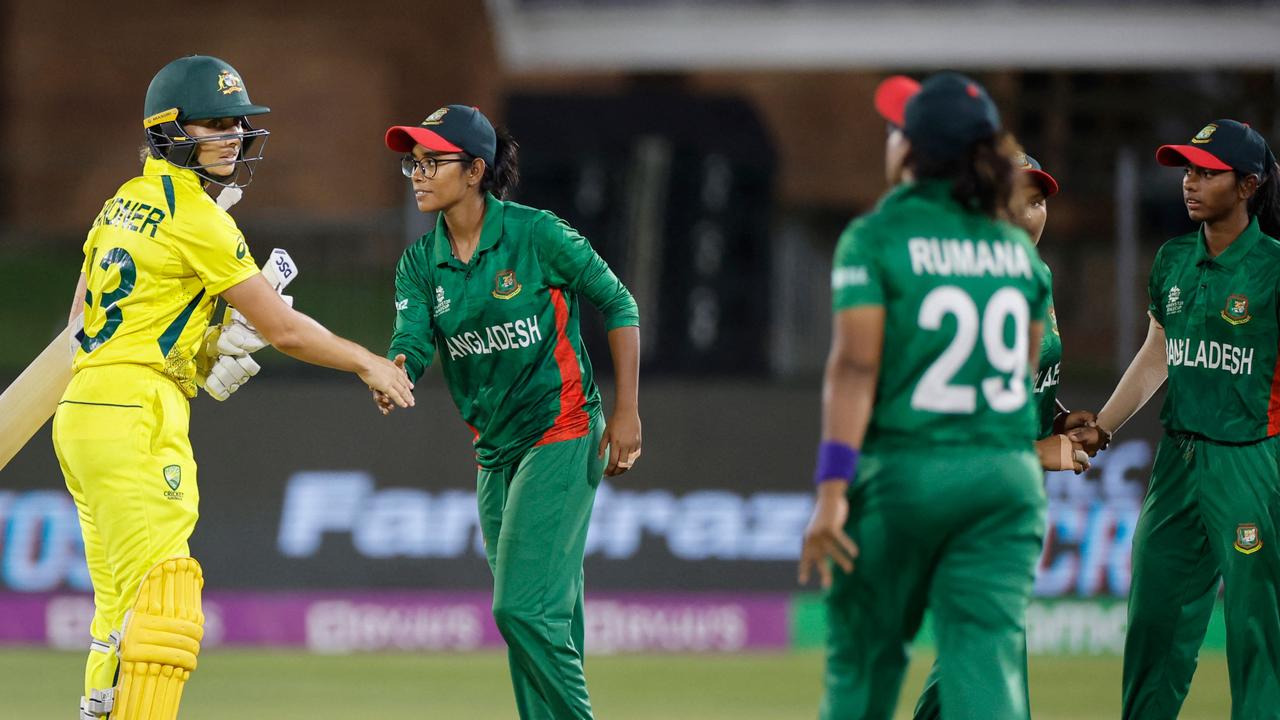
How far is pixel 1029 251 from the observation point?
449 cm

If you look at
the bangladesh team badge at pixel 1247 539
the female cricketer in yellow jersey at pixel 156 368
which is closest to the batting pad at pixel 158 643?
the female cricketer in yellow jersey at pixel 156 368

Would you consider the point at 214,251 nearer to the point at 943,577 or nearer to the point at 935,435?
the point at 935,435

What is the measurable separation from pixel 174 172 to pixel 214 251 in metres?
0.35

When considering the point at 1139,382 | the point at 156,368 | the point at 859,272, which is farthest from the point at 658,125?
the point at 859,272

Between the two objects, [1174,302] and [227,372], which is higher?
[1174,302]

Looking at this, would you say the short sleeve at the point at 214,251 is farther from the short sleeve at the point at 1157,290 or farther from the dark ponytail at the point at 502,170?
the short sleeve at the point at 1157,290

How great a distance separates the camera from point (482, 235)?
5.99 meters

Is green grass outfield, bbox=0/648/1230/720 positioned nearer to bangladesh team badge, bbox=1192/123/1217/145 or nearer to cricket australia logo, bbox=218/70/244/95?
bangladesh team badge, bbox=1192/123/1217/145

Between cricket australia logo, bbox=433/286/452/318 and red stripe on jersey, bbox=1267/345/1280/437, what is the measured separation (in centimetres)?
297

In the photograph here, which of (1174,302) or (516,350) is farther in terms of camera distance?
(1174,302)

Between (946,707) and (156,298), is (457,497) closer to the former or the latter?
(156,298)

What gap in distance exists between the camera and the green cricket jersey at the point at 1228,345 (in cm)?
595

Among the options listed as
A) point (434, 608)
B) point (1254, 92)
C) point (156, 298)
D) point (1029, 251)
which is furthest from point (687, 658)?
point (1254, 92)

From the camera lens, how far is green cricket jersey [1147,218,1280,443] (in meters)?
5.95
